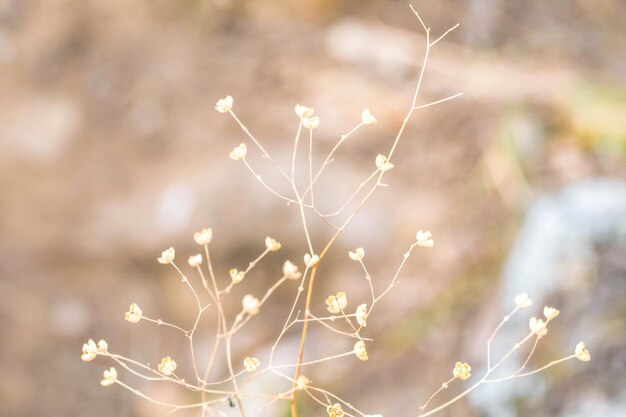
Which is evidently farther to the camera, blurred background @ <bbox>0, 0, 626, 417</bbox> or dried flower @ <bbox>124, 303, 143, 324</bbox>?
blurred background @ <bbox>0, 0, 626, 417</bbox>

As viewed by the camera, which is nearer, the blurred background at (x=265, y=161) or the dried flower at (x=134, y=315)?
the dried flower at (x=134, y=315)

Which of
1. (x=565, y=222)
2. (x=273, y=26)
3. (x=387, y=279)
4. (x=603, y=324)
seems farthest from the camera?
(x=273, y=26)

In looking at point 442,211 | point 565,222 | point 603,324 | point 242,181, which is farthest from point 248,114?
point 603,324

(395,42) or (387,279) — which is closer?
(387,279)

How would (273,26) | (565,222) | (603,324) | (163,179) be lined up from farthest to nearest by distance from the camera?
1. (273,26)
2. (163,179)
3. (565,222)
4. (603,324)

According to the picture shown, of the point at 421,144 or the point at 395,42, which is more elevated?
the point at 395,42

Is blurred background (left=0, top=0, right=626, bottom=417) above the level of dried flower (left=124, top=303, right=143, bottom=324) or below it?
below

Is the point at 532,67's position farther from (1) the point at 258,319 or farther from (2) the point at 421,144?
A: (1) the point at 258,319

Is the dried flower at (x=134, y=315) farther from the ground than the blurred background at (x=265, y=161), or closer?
farther from the ground
